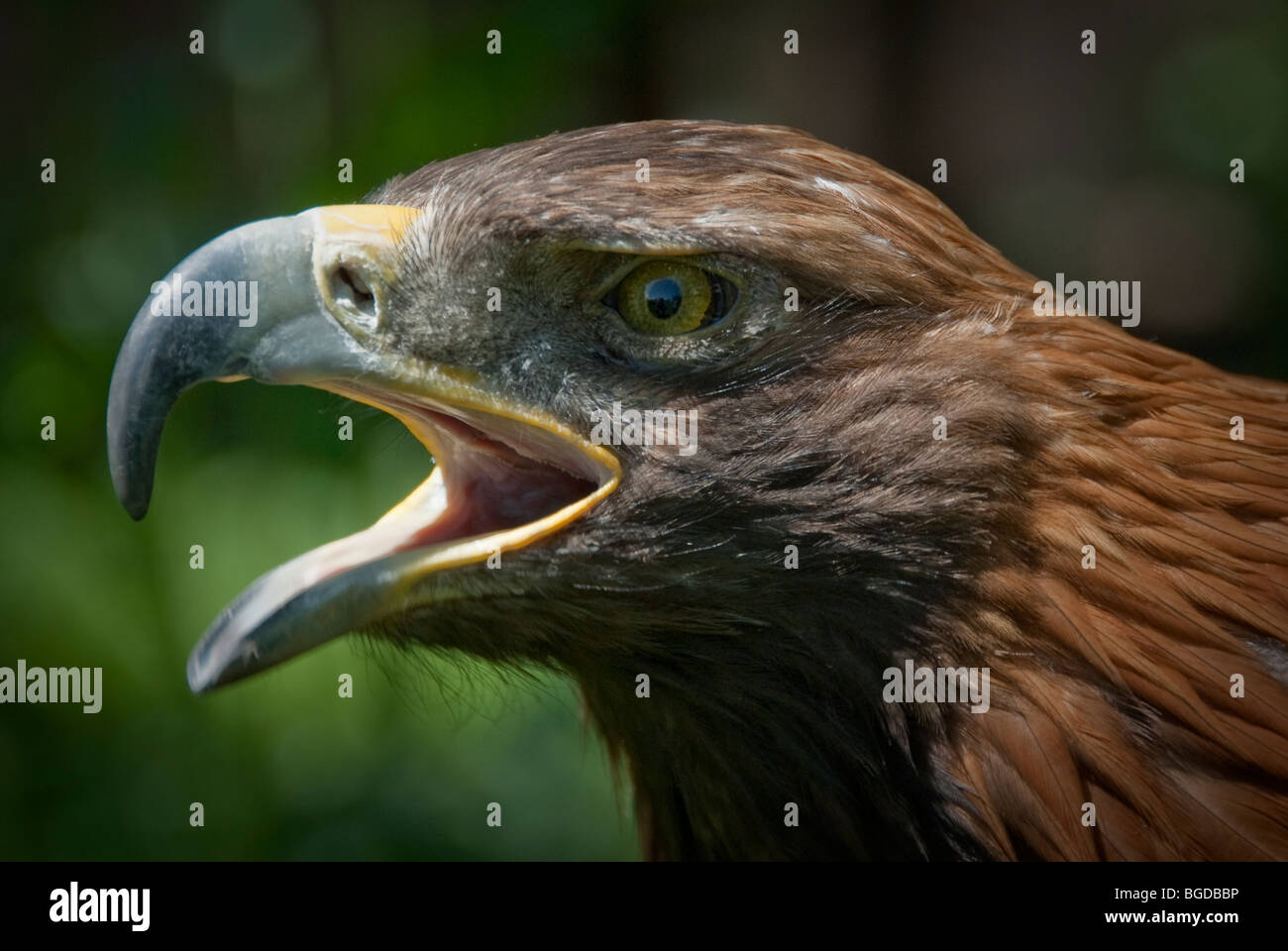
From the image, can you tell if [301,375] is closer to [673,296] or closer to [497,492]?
[497,492]

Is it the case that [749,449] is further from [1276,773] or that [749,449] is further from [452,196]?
[1276,773]

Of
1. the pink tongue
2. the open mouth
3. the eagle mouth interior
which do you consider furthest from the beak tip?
the pink tongue

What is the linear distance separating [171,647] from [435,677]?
1.55 metres

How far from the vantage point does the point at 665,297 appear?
1674mm

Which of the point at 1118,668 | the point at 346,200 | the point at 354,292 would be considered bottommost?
the point at 1118,668

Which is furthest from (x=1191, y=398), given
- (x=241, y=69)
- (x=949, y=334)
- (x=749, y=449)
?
(x=241, y=69)

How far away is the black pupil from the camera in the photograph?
65.8 inches

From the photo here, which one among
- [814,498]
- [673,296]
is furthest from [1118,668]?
[673,296]

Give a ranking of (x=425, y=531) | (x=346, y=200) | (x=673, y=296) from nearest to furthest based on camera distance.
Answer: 1. (x=673, y=296)
2. (x=425, y=531)
3. (x=346, y=200)

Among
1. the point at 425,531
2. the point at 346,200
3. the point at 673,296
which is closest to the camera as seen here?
the point at 673,296

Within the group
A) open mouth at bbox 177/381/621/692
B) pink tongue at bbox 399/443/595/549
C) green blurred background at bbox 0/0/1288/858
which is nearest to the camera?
open mouth at bbox 177/381/621/692

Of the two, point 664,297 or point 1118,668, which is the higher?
point 664,297

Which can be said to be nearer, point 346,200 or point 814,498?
point 814,498

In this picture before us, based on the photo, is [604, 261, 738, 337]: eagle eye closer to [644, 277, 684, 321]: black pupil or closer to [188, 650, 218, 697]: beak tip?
[644, 277, 684, 321]: black pupil
